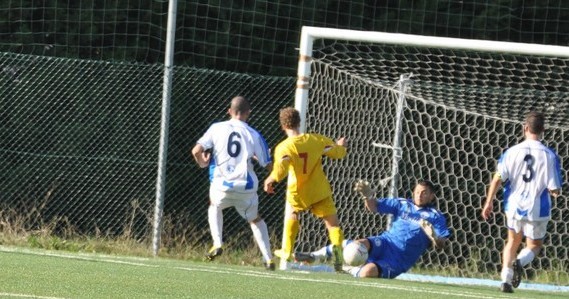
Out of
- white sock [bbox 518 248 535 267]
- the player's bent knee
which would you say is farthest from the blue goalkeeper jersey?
white sock [bbox 518 248 535 267]

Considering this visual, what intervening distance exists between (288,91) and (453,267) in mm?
3624

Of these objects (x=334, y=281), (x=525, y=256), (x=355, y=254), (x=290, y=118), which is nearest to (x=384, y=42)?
(x=290, y=118)

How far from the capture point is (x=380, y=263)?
11625mm

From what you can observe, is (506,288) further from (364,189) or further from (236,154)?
(236,154)

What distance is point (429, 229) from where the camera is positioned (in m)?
11.5

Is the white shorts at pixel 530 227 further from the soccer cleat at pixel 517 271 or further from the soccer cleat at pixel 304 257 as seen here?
the soccer cleat at pixel 304 257

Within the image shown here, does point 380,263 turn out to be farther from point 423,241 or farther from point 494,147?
point 494,147

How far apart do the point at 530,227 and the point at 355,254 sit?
1461 millimetres

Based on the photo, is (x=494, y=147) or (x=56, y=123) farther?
(x=56, y=123)

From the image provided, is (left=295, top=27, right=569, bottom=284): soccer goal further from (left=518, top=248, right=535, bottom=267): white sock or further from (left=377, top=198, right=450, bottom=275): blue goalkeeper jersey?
(left=518, top=248, right=535, bottom=267): white sock

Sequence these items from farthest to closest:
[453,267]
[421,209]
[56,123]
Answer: [56,123] < [453,267] < [421,209]

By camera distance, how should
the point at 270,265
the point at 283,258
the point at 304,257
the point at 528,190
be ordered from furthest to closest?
the point at 283,258
the point at 270,265
the point at 304,257
the point at 528,190

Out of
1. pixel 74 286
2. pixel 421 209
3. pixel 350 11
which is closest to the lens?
pixel 74 286

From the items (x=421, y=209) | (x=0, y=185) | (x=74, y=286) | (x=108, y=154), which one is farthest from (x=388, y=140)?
(x=74, y=286)
